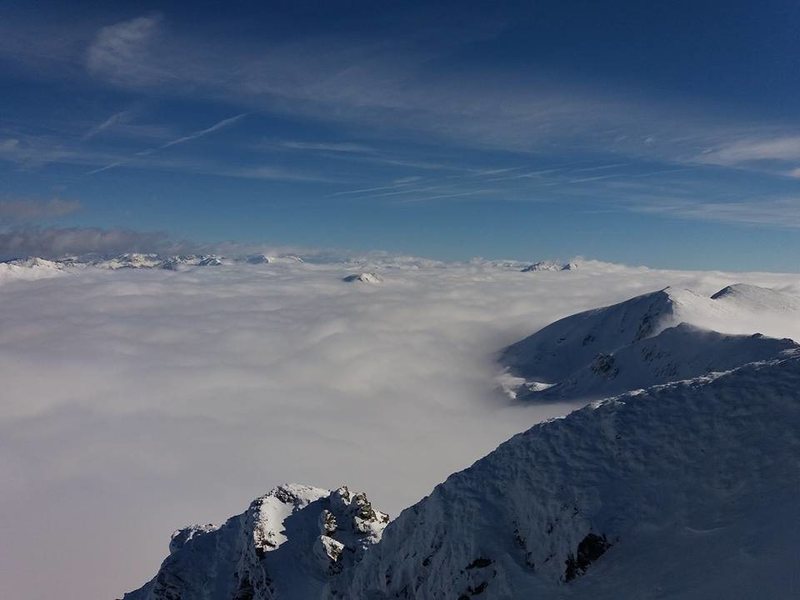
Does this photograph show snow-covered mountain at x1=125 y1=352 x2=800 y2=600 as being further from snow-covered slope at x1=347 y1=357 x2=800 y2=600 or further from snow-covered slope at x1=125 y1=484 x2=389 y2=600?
snow-covered slope at x1=125 y1=484 x2=389 y2=600

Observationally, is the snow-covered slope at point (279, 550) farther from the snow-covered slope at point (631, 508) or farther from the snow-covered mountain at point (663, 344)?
the snow-covered mountain at point (663, 344)

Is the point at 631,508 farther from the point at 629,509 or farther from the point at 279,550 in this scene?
the point at 279,550

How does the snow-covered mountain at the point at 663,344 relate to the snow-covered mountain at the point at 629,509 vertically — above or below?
below

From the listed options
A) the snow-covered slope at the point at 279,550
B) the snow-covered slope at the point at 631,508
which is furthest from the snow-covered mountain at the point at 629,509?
the snow-covered slope at the point at 279,550

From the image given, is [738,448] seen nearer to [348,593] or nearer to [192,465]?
[348,593]

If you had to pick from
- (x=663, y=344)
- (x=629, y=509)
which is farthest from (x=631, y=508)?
(x=663, y=344)

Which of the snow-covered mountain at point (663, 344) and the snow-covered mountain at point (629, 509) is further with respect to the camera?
the snow-covered mountain at point (663, 344)

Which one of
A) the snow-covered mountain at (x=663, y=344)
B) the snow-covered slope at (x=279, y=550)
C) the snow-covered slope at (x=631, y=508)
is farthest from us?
the snow-covered mountain at (x=663, y=344)
